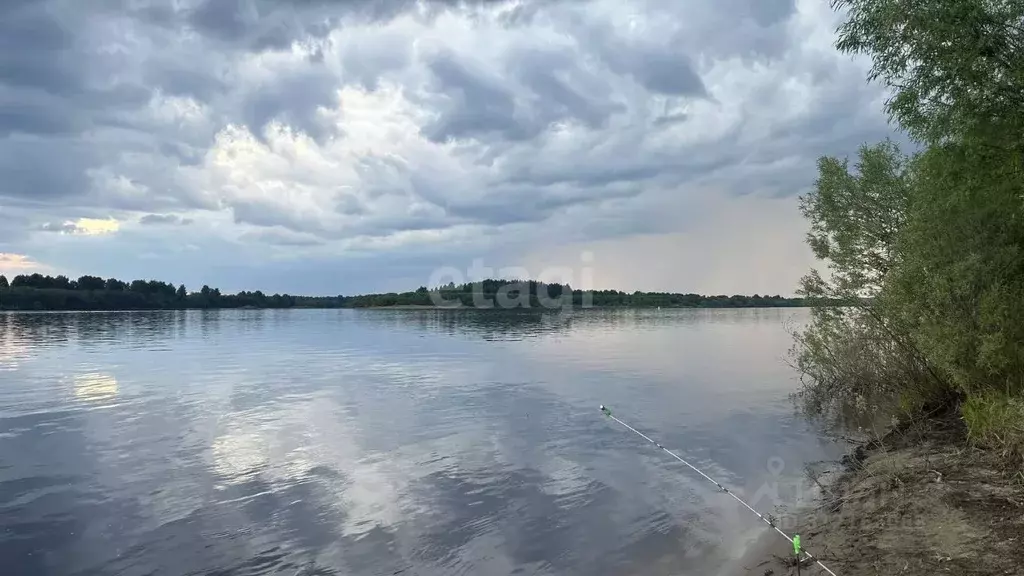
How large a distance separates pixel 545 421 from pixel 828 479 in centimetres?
1121

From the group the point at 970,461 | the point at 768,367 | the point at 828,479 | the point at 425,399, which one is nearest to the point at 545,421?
the point at 425,399

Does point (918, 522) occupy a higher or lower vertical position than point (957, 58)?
lower

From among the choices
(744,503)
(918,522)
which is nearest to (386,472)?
(744,503)

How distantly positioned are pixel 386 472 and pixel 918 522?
12575 millimetres

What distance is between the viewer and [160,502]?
14.6m

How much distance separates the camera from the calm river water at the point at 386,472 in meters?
11.7

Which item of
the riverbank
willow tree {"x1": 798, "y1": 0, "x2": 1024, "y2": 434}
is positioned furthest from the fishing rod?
willow tree {"x1": 798, "y1": 0, "x2": 1024, "y2": 434}

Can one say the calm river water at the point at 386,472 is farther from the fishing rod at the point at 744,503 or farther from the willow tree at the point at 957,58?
the willow tree at the point at 957,58

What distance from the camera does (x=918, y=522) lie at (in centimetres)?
1039

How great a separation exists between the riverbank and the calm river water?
1.25 metres

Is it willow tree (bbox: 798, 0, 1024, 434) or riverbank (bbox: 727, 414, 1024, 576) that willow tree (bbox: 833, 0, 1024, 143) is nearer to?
willow tree (bbox: 798, 0, 1024, 434)

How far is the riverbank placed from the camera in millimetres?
8641

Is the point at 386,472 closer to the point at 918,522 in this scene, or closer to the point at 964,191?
the point at 918,522

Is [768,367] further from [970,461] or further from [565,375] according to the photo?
[970,461]
